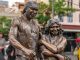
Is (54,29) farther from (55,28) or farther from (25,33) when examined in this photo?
(25,33)

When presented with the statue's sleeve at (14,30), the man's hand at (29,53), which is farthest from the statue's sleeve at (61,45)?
the statue's sleeve at (14,30)

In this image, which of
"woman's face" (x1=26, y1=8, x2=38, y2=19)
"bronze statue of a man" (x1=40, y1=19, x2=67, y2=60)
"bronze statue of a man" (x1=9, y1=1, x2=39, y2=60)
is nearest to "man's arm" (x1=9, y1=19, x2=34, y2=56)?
"bronze statue of a man" (x1=9, y1=1, x2=39, y2=60)

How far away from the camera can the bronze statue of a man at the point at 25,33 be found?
823cm

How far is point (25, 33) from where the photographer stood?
8445 millimetres

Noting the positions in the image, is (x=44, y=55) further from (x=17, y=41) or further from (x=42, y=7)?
(x=42, y=7)

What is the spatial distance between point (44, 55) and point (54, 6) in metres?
33.7

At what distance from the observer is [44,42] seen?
28.8 feet

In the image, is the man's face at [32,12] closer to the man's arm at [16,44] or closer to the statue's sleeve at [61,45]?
the man's arm at [16,44]

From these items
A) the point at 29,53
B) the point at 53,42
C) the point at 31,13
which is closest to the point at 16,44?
the point at 29,53

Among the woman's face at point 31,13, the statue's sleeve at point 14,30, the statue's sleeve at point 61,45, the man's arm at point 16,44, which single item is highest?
the woman's face at point 31,13

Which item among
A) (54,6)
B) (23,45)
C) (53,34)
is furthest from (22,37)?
(54,6)

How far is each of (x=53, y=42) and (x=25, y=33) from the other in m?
0.68

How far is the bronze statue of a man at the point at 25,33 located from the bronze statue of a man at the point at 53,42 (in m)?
0.30

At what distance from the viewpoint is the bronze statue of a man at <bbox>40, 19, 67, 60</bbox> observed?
8.73 meters
